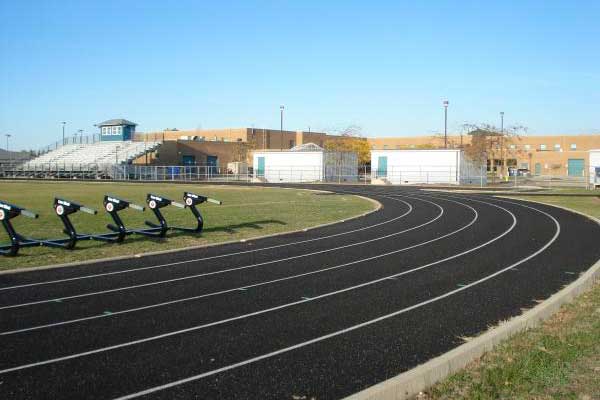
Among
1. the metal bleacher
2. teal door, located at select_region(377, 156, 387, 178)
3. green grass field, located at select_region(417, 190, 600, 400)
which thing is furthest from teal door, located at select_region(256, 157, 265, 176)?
green grass field, located at select_region(417, 190, 600, 400)

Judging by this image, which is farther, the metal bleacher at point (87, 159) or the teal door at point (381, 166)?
the metal bleacher at point (87, 159)

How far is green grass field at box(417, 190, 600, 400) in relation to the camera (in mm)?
5199

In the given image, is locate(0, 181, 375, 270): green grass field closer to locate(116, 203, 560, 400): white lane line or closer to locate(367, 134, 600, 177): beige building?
locate(116, 203, 560, 400): white lane line

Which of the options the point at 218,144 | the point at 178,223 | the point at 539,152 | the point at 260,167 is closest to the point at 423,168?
the point at 260,167

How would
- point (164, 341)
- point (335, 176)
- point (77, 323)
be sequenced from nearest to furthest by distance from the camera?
1. point (164, 341)
2. point (77, 323)
3. point (335, 176)

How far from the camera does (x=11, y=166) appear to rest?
81.4 metres

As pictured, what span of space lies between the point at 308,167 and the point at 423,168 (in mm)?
12439

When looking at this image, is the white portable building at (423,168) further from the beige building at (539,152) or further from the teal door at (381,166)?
the beige building at (539,152)

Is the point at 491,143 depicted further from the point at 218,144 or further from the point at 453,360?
the point at 453,360

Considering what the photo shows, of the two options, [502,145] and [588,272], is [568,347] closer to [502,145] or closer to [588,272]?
[588,272]

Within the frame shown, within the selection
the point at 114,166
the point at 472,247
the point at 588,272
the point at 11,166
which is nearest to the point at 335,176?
the point at 114,166

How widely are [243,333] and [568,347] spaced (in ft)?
11.4

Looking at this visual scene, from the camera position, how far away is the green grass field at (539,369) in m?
5.20

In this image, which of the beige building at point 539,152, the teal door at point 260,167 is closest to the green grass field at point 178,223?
the teal door at point 260,167
